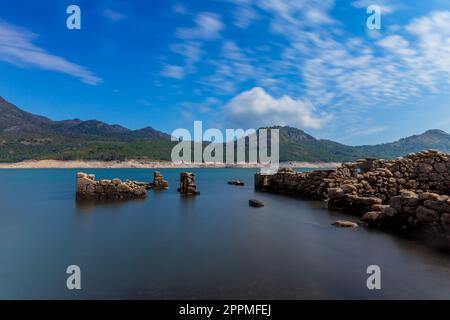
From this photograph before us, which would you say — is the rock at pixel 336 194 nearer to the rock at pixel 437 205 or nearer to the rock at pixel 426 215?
the rock at pixel 426 215

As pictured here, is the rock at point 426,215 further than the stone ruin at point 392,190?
No

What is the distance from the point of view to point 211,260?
10.1m

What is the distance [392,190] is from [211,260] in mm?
15741

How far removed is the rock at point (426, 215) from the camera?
1232 centimetres

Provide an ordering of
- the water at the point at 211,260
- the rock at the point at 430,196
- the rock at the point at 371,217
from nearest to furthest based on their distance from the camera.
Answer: the water at the point at 211,260
the rock at the point at 430,196
the rock at the point at 371,217

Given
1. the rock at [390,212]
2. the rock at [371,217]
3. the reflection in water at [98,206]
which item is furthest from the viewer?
the reflection in water at [98,206]

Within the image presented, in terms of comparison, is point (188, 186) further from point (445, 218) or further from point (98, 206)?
point (445, 218)

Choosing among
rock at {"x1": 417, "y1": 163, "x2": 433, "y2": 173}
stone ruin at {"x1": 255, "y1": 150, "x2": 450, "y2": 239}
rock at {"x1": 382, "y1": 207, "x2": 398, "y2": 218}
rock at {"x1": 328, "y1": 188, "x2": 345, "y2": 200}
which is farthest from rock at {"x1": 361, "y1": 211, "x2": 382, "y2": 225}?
→ rock at {"x1": 417, "y1": 163, "x2": 433, "y2": 173}

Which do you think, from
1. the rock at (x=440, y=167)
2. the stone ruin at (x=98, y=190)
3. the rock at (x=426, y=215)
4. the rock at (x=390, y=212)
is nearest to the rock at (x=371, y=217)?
the rock at (x=390, y=212)

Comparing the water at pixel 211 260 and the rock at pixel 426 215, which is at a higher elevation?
the rock at pixel 426 215

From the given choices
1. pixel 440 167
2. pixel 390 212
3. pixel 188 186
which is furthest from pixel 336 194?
pixel 188 186

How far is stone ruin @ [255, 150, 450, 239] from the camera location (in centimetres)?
1270
